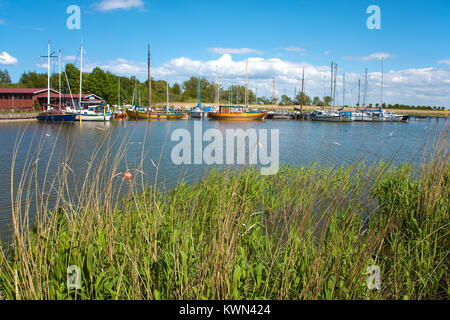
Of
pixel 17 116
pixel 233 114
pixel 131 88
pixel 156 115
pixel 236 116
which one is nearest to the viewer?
pixel 17 116

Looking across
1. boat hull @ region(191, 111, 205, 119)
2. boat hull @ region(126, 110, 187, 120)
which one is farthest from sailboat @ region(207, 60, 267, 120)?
boat hull @ region(126, 110, 187, 120)

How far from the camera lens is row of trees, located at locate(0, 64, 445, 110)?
65.7 meters

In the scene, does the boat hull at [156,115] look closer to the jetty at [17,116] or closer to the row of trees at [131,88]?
the row of trees at [131,88]

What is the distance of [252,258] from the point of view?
4.03 m

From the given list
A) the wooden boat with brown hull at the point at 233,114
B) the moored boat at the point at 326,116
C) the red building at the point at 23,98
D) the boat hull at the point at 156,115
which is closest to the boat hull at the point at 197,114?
the boat hull at the point at 156,115

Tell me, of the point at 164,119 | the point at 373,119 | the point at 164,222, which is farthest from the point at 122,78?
the point at 164,222

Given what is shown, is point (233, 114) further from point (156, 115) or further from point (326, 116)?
point (326, 116)

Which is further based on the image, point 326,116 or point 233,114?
point 326,116

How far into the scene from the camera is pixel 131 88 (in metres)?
81.9

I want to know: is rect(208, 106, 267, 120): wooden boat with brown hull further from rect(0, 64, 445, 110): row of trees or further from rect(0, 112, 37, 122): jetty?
rect(0, 112, 37, 122): jetty

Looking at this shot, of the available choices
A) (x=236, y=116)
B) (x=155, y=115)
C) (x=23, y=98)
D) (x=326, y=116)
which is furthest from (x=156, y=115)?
(x=326, y=116)

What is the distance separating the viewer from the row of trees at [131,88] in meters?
65.7
